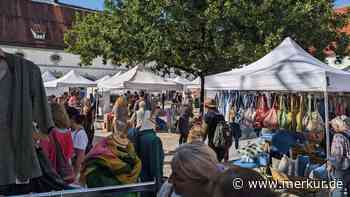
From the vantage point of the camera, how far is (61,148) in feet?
14.8

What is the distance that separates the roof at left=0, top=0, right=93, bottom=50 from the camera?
51656 millimetres

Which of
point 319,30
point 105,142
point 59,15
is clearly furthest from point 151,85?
Answer: point 59,15

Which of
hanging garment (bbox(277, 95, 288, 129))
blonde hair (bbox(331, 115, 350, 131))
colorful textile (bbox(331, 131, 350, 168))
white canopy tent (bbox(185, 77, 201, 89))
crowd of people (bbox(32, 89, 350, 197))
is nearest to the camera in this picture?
crowd of people (bbox(32, 89, 350, 197))

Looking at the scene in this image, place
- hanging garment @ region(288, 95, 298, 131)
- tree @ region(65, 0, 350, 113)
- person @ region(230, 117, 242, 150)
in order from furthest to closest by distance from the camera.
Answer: tree @ region(65, 0, 350, 113)
person @ region(230, 117, 242, 150)
hanging garment @ region(288, 95, 298, 131)

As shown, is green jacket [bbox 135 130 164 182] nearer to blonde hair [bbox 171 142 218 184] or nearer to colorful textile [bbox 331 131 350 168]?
blonde hair [bbox 171 142 218 184]

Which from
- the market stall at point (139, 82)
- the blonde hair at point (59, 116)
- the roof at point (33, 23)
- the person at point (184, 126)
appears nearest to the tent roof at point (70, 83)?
the market stall at point (139, 82)

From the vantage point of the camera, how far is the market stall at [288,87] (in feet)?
23.7

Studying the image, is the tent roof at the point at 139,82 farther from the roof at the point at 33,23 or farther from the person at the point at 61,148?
the roof at the point at 33,23

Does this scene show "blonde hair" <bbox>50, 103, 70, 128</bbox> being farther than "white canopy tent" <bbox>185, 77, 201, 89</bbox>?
No

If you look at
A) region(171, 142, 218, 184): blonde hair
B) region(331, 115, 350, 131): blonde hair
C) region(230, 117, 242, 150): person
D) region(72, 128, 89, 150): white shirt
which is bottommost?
region(230, 117, 242, 150): person

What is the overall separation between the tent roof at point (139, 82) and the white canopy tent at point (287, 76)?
745cm

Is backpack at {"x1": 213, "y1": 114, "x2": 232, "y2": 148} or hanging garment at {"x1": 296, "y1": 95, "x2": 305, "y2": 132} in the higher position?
hanging garment at {"x1": 296, "y1": 95, "x2": 305, "y2": 132}

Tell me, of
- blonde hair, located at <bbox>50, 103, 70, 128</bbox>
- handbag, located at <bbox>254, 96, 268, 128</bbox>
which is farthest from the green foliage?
blonde hair, located at <bbox>50, 103, 70, 128</bbox>

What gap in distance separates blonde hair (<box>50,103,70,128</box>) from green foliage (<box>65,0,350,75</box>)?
12.2m
